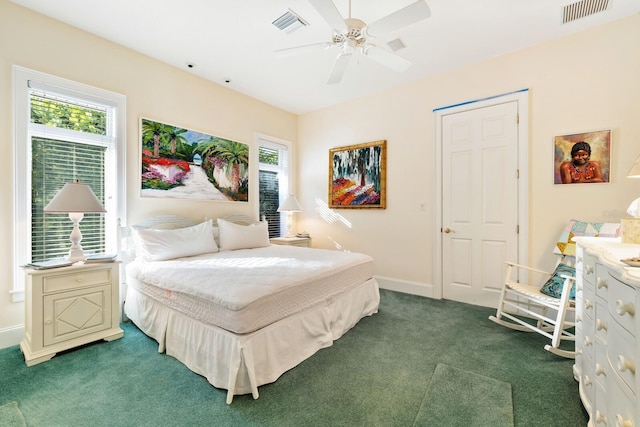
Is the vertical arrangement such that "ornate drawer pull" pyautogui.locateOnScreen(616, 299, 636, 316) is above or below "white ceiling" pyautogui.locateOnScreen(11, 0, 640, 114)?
below

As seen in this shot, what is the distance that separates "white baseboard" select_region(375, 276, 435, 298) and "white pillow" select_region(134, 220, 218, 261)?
237cm

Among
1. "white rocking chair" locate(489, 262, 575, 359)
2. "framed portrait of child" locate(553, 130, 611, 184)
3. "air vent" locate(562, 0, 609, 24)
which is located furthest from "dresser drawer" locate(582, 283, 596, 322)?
→ "air vent" locate(562, 0, 609, 24)

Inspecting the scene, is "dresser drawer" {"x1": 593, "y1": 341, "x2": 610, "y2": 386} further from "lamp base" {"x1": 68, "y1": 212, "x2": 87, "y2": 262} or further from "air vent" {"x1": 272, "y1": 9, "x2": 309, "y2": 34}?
"lamp base" {"x1": 68, "y1": 212, "x2": 87, "y2": 262}

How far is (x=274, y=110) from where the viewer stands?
4.69 metres

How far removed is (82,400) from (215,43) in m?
3.15

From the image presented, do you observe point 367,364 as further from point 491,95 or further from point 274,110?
point 274,110

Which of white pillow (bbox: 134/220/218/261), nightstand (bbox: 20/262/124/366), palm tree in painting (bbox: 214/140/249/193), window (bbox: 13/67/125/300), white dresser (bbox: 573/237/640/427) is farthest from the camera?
palm tree in painting (bbox: 214/140/249/193)

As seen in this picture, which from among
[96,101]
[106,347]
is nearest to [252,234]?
[106,347]

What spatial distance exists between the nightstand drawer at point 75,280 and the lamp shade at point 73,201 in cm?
52

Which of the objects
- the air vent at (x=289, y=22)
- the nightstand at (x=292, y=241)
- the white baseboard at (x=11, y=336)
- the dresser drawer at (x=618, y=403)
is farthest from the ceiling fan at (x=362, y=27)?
the white baseboard at (x=11, y=336)

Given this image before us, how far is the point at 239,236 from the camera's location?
3.50 meters

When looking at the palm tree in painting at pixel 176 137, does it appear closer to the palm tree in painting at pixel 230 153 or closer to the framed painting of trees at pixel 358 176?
the palm tree in painting at pixel 230 153

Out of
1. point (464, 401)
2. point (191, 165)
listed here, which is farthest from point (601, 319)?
point (191, 165)

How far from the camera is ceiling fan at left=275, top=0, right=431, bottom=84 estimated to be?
5.87ft
